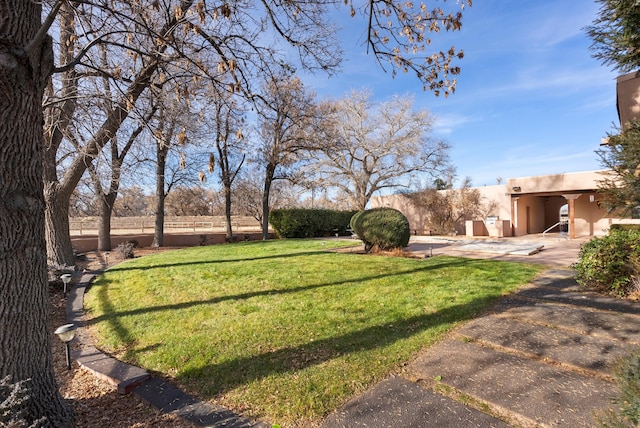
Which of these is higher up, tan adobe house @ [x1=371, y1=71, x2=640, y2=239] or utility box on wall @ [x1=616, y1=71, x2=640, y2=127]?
utility box on wall @ [x1=616, y1=71, x2=640, y2=127]

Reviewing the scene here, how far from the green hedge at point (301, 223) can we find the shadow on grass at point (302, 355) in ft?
46.2

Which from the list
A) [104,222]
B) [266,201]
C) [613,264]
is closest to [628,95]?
[613,264]

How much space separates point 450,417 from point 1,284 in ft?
9.95

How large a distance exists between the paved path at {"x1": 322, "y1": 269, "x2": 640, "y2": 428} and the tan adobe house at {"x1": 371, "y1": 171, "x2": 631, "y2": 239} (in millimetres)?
12485

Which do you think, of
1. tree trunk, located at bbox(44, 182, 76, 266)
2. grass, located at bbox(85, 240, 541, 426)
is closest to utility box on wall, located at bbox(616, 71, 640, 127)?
grass, located at bbox(85, 240, 541, 426)

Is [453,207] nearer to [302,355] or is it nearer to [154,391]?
[302,355]

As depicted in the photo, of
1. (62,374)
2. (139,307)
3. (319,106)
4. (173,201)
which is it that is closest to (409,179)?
(319,106)

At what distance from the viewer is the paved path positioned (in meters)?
2.12

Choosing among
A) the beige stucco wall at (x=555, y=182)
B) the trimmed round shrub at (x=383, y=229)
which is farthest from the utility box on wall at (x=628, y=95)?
the trimmed round shrub at (x=383, y=229)

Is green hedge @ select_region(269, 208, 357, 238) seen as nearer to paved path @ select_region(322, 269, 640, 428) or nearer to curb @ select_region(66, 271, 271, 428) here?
curb @ select_region(66, 271, 271, 428)

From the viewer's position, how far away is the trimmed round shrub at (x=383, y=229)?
9.90 m

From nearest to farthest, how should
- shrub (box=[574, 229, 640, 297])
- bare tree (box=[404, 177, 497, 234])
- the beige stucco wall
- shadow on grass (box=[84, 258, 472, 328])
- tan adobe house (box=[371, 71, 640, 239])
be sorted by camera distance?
1. shadow on grass (box=[84, 258, 472, 328])
2. shrub (box=[574, 229, 640, 297])
3. tan adobe house (box=[371, 71, 640, 239])
4. the beige stucco wall
5. bare tree (box=[404, 177, 497, 234])

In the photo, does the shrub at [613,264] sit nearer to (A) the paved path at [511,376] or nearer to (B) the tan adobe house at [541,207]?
(A) the paved path at [511,376]

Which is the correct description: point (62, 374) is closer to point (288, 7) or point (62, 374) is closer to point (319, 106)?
point (288, 7)
